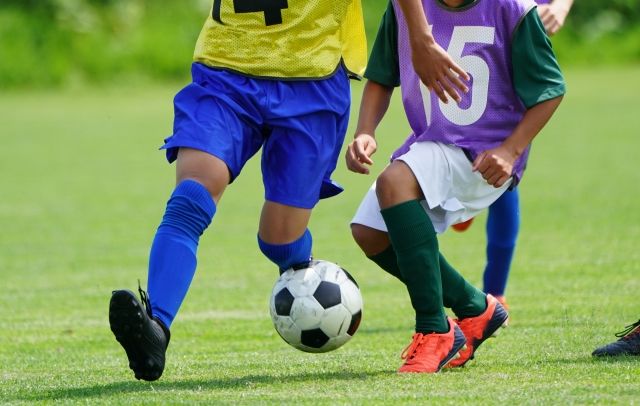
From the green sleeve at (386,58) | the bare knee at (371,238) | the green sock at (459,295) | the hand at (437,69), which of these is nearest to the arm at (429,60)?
→ the hand at (437,69)

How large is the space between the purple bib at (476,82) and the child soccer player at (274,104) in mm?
311

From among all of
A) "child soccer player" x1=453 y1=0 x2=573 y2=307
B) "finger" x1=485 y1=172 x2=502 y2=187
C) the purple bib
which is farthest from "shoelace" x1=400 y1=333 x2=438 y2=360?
"child soccer player" x1=453 y1=0 x2=573 y2=307

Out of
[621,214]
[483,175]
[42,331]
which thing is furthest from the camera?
[621,214]

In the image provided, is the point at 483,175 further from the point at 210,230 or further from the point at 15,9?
the point at 15,9

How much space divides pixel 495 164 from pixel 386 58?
73cm

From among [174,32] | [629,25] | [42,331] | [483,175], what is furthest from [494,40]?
[629,25]

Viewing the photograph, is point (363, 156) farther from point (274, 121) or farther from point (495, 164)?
point (495, 164)

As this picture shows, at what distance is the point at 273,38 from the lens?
500 cm

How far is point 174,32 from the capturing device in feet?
103

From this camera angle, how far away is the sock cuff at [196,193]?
15.0ft

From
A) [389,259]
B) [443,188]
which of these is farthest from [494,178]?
[389,259]

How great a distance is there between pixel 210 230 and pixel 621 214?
3460 mm

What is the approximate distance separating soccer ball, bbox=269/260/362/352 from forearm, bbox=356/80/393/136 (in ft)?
2.05

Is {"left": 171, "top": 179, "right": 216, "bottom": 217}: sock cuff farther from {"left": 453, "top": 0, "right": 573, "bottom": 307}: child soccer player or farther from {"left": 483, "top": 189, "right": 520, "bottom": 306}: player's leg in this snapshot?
{"left": 483, "top": 189, "right": 520, "bottom": 306}: player's leg
